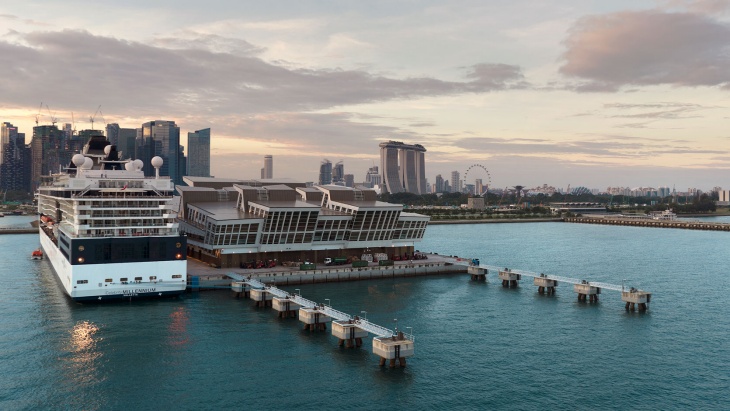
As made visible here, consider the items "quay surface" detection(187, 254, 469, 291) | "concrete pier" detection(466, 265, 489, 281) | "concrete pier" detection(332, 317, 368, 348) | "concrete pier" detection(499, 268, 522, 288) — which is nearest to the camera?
"concrete pier" detection(332, 317, 368, 348)

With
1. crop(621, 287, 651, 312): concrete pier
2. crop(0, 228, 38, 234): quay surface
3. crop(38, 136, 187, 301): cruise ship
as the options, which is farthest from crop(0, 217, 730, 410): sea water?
crop(0, 228, 38, 234): quay surface

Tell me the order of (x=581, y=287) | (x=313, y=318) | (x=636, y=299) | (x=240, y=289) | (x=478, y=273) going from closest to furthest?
(x=313, y=318), (x=636, y=299), (x=240, y=289), (x=581, y=287), (x=478, y=273)

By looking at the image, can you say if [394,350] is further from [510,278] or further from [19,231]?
[19,231]

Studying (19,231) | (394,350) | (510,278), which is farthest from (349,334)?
(19,231)

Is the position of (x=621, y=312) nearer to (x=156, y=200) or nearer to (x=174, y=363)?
(x=174, y=363)

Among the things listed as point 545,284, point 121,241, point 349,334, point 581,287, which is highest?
point 121,241

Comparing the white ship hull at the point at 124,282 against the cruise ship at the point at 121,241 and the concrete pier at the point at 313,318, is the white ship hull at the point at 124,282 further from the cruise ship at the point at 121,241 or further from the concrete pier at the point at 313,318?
the concrete pier at the point at 313,318

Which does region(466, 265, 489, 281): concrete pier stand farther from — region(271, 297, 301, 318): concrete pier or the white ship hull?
the white ship hull
